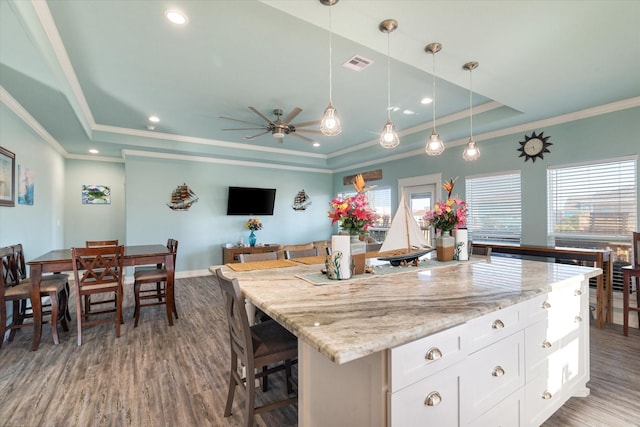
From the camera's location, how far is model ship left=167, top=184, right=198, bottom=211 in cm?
591

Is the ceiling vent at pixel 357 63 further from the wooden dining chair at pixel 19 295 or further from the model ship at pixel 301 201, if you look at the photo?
the model ship at pixel 301 201

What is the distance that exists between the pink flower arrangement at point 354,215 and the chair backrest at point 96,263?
252 centimetres

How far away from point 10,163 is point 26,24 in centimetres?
226

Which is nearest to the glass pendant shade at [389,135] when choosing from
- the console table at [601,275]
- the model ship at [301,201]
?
the console table at [601,275]

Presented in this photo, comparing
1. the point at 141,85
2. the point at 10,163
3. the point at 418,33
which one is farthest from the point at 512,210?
the point at 10,163

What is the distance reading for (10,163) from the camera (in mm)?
3369

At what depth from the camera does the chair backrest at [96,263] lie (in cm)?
288

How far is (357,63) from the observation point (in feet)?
9.21

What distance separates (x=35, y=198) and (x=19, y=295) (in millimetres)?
2171

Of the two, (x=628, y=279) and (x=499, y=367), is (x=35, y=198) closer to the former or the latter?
(x=499, y=367)

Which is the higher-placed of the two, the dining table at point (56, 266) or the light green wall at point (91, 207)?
the light green wall at point (91, 207)

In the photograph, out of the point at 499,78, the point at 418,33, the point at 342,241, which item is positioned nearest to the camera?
the point at 342,241

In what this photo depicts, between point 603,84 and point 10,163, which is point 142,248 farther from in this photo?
point 603,84

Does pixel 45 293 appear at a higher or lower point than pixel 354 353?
lower
